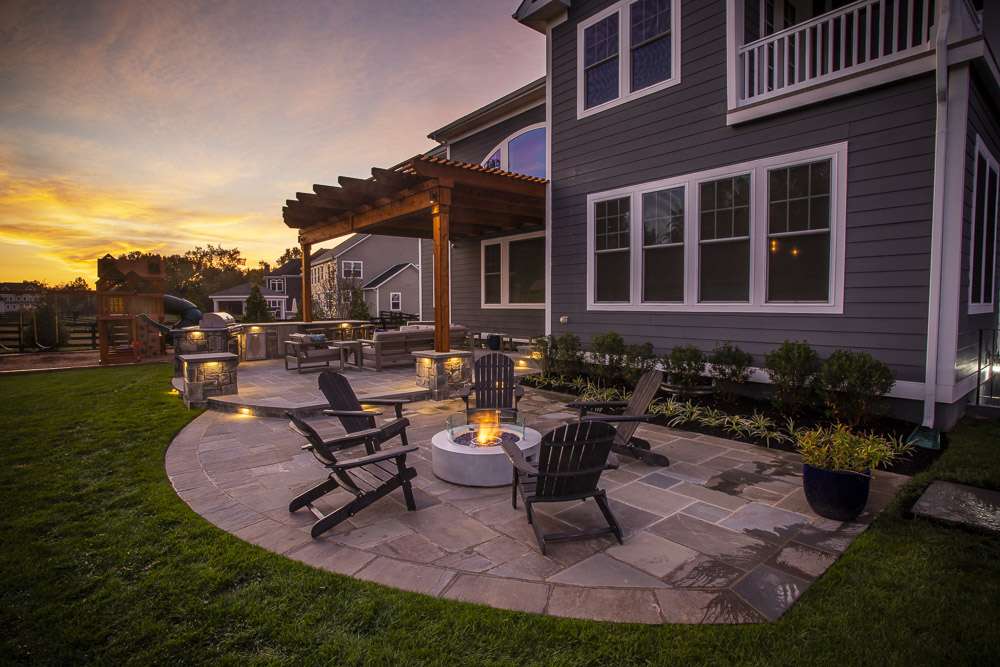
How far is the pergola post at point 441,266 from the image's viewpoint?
767 centimetres

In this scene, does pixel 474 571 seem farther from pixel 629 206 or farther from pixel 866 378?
pixel 629 206

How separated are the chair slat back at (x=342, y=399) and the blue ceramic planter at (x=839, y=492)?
3.50 m

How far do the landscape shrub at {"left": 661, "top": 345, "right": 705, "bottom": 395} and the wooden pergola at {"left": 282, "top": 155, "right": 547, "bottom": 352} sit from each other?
363 cm

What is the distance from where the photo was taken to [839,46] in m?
5.80

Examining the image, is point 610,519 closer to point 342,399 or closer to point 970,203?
point 342,399

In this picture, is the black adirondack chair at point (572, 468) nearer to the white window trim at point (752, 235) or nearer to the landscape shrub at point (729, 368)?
the landscape shrub at point (729, 368)

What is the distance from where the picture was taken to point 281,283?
39.9 meters

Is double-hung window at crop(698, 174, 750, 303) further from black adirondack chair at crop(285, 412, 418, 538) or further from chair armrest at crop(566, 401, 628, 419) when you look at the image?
black adirondack chair at crop(285, 412, 418, 538)

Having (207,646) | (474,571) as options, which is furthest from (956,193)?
(207,646)

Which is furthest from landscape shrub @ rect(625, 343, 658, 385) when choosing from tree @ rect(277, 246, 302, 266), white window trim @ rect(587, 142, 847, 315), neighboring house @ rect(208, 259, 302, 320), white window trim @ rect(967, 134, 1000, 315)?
tree @ rect(277, 246, 302, 266)

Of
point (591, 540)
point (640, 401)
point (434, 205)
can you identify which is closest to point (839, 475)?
point (640, 401)

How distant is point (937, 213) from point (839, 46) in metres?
2.56

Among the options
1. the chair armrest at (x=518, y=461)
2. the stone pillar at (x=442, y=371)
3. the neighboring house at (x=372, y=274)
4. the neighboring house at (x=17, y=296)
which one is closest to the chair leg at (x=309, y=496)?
the chair armrest at (x=518, y=461)

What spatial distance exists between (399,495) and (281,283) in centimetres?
4080
